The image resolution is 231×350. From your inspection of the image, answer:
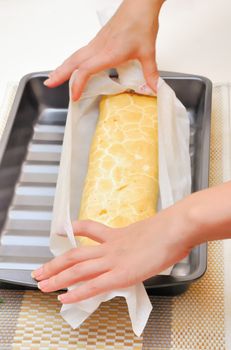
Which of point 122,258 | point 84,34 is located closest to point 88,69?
point 84,34

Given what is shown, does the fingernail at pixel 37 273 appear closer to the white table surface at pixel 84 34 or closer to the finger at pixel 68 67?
the finger at pixel 68 67

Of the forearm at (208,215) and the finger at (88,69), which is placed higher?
the finger at (88,69)

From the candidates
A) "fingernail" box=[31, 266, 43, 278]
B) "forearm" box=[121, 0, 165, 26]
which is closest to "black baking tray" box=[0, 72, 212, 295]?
"fingernail" box=[31, 266, 43, 278]

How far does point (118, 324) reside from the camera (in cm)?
82

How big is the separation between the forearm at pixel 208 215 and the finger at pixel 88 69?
1.45 ft

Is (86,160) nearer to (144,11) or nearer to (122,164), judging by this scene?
(122,164)

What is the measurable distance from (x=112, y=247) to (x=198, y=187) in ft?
0.85

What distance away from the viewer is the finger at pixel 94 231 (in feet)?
2.62

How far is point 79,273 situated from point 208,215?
0.68 ft

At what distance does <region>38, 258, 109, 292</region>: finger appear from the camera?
0.76 metres

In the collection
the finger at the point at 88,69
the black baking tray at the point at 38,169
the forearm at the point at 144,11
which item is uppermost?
the forearm at the point at 144,11

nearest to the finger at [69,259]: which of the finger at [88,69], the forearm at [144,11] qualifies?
the finger at [88,69]

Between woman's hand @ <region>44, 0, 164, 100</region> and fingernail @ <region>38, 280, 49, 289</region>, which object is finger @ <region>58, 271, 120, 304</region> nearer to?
fingernail @ <region>38, 280, 49, 289</region>

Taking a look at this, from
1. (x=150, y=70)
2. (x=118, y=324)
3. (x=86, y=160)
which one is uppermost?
(x=150, y=70)
